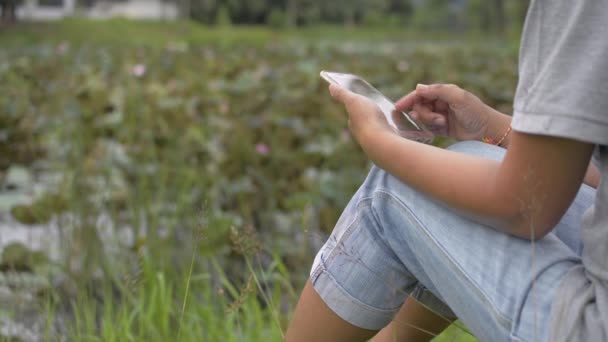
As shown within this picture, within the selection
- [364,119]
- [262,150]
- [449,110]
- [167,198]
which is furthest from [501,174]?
[262,150]

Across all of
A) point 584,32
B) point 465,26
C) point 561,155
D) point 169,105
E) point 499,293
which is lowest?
point 465,26

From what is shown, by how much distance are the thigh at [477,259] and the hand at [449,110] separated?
11 centimetres

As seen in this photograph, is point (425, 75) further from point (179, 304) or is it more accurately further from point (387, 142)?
point (387, 142)

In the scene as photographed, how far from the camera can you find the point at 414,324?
3.85ft

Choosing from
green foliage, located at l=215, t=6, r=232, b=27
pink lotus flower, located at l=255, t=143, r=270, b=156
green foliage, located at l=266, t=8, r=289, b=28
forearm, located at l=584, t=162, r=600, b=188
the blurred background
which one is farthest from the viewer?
green foliage, located at l=266, t=8, r=289, b=28

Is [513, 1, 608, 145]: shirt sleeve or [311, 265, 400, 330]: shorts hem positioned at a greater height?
[513, 1, 608, 145]: shirt sleeve

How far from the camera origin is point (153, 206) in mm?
2330

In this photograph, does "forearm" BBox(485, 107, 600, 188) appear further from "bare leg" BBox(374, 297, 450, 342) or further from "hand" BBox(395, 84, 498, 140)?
"bare leg" BBox(374, 297, 450, 342)

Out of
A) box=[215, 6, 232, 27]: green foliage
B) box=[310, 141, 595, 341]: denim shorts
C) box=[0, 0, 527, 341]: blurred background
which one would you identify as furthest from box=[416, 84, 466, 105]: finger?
box=[215, 6, 232, 27]: green foliage

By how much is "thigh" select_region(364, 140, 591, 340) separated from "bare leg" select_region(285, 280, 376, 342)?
11cm

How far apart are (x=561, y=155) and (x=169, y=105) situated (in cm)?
252

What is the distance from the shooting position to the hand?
113 centimetres

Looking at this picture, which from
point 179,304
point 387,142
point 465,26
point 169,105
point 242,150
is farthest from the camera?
point 465,26

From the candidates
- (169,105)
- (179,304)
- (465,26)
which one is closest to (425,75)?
(169,105)
